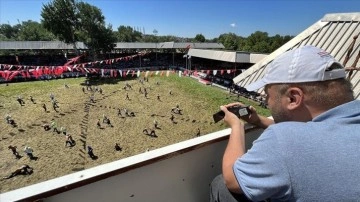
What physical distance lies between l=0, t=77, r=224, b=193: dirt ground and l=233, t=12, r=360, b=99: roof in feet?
38.5

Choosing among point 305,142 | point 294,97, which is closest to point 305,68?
point 294,97

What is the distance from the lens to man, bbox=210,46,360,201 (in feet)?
4.14

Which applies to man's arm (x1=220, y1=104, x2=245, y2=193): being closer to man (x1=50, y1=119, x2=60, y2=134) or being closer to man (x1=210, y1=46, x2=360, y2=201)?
man (x1=210, y1=46, x2=360, y2=201)

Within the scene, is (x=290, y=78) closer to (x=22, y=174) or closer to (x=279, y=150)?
(x=279, y=150)

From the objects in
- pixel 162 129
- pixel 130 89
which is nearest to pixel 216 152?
pixel 162 129

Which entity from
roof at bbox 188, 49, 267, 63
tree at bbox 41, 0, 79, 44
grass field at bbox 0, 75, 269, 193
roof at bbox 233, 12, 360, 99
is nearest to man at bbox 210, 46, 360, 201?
roof at bbox 233, 12, 360, 99

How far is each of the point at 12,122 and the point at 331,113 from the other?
24395 mm

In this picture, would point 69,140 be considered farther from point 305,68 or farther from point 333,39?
point 305,68

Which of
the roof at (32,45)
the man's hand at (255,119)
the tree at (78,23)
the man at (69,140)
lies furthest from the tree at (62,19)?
the man's hand at (255,119)

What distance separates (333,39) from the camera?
5.65 meters

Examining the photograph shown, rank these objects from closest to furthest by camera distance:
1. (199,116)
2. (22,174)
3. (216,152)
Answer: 1. (216,152)
2. (22,174)
3. (199,116)

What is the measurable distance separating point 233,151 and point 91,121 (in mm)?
21743

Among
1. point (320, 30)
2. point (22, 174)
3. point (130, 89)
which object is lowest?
point (22, 174)

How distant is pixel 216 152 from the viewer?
271 centimetres
